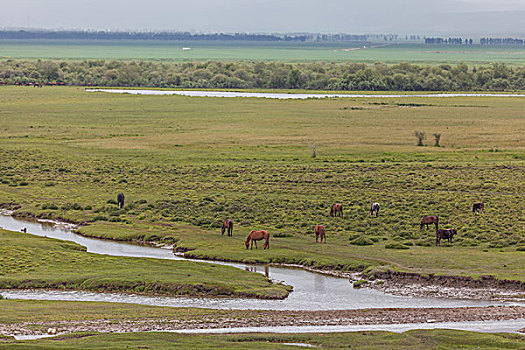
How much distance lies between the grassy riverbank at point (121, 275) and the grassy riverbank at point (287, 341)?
630cm

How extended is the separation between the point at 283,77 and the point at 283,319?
152 meters

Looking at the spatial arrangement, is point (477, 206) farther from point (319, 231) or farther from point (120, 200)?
point (120, 200)

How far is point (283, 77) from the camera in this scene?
578 feet

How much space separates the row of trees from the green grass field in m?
60.1

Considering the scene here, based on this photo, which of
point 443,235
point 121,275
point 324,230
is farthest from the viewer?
point 324,230

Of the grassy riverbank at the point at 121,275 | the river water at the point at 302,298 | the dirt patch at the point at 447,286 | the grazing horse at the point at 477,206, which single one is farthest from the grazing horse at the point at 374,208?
the grassy riverbank at the point at 121,275

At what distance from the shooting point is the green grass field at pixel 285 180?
123 feet

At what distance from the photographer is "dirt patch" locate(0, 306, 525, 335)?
2500 centimetres

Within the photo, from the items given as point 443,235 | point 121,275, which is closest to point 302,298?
point 121,275

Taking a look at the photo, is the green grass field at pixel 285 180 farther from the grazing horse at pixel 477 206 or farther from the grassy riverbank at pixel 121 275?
the grassy riverbank at pixel 121 275

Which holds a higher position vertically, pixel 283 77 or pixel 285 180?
pixel 283 77

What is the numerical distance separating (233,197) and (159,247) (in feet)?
35.4

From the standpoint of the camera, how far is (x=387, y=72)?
177500mm

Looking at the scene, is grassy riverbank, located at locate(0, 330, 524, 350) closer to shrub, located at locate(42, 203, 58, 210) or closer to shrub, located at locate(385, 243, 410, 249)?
shrub, located at locate(385, 243, 410, 249)
